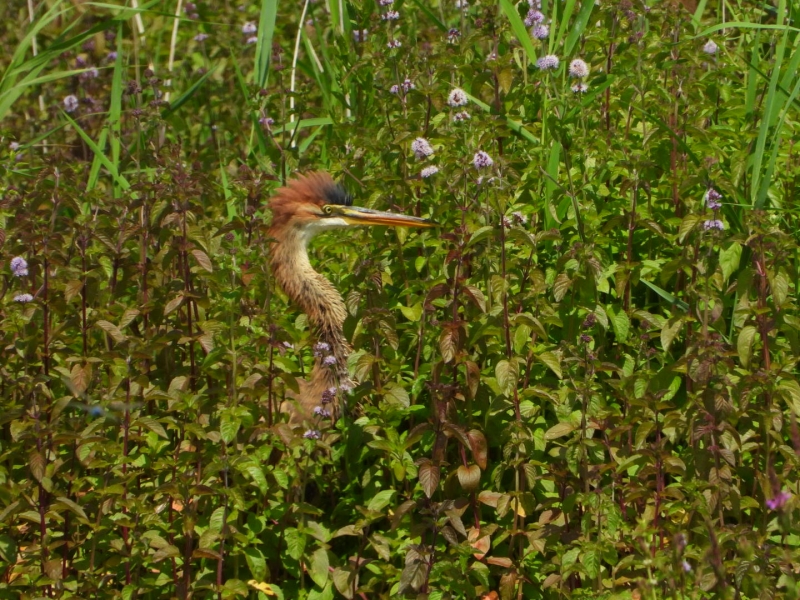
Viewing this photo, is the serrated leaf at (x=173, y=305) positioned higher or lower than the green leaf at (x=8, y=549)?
higher

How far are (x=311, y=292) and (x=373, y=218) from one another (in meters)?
→ 0.47

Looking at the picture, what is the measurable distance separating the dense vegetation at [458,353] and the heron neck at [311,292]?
0.31 ft

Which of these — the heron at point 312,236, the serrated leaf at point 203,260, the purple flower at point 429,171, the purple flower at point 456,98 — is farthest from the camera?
the heron at point 312,236

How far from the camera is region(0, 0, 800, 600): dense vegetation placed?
3.72 metres

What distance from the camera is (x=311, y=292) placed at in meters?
5.04

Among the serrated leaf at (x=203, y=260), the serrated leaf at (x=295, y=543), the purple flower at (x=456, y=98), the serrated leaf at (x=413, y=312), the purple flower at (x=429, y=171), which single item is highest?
the purple flower at (x=456, y=98)

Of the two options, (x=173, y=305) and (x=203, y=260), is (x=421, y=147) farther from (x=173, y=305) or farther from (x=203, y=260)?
(x=173, y=305)

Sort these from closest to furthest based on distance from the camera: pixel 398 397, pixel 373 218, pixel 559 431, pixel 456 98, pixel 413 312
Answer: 1. pixel 559 431
2. pixel 398 397
3. pixel 413 312
4. pixel 456 98
5. pixel 373 218

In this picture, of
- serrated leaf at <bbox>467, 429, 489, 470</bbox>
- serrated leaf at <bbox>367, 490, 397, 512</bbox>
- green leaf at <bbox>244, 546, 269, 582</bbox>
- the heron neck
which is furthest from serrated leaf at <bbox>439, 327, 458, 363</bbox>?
the heron neck

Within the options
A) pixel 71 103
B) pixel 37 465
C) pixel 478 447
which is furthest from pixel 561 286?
pixel 71 103

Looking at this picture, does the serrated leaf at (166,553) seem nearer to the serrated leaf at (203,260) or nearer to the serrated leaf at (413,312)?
the serrated leaf at (203,260)

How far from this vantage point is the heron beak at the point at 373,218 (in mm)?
4590

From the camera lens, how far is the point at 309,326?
16.4ft

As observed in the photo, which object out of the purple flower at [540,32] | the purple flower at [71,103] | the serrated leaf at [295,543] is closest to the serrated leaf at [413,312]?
the serrated leaf at [295,543]
